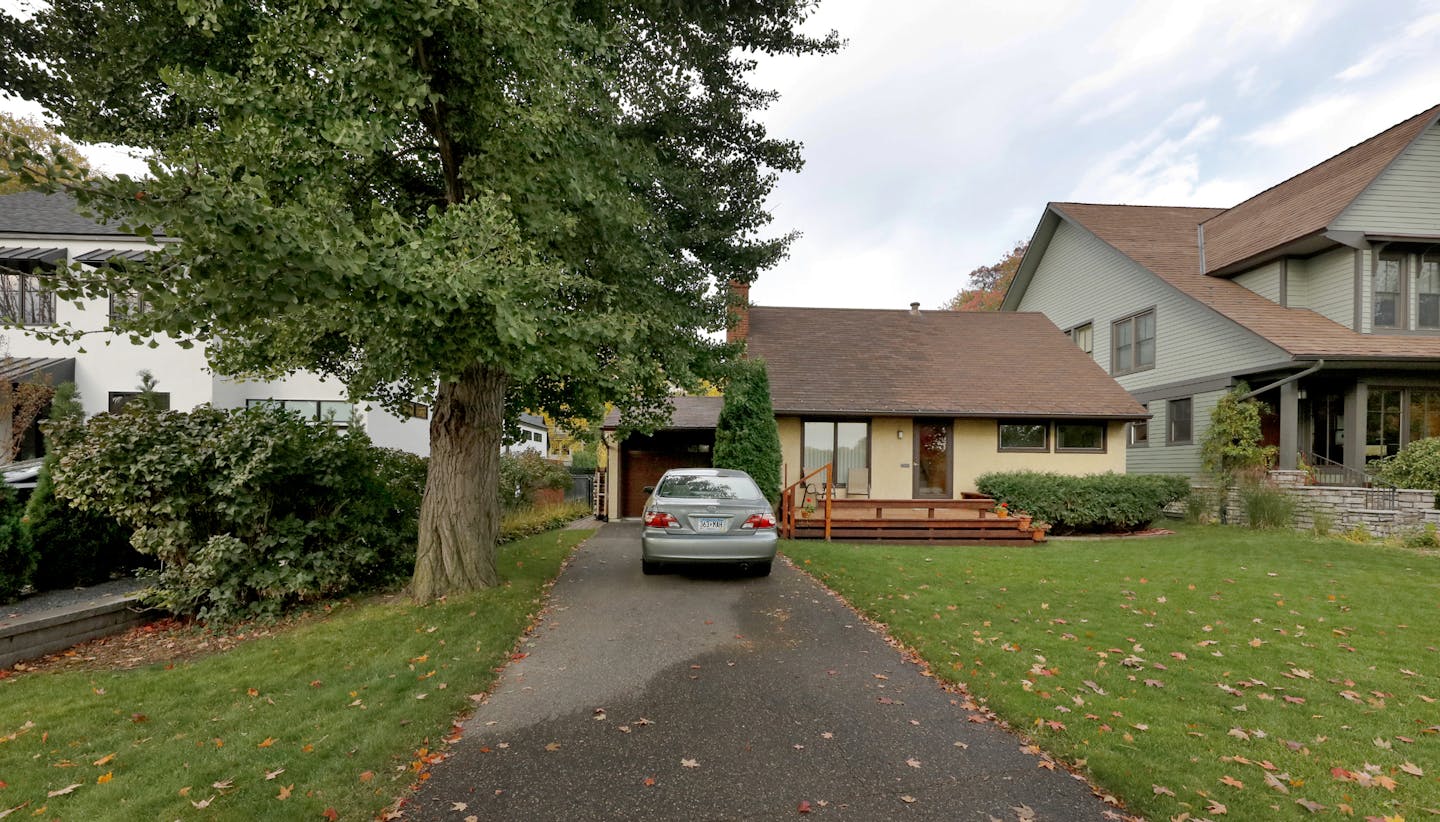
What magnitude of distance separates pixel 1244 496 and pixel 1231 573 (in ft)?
22.5

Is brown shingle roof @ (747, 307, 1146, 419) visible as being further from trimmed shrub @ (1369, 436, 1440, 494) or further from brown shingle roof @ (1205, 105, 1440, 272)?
brown shingle roof @ (1205, 105, 1440, 272)

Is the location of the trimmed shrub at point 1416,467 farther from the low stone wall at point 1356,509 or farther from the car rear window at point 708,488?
the car rear window at point 708,488

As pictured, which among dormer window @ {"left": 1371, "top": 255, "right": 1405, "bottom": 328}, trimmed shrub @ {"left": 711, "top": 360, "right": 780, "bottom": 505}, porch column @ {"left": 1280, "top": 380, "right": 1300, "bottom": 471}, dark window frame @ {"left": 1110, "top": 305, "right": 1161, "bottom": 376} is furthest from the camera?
dark window frame @ {"left": 1110, "top": 305, "right": 1161, "bottom": 376}

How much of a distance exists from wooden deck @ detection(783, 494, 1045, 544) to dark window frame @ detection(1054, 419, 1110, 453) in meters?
4.73

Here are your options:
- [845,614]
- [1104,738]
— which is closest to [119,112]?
[845,614]

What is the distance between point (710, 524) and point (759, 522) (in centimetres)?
70

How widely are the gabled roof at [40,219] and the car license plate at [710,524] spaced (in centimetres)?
1732

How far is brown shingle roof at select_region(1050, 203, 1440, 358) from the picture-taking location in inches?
598

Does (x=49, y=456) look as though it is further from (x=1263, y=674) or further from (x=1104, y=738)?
(x=1263, y=674)

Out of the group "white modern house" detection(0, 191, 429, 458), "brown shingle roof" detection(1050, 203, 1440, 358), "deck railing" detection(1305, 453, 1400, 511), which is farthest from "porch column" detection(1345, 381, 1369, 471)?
"white modern house" detection(0, 191, 429, 458)

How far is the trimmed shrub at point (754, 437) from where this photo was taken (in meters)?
14.7

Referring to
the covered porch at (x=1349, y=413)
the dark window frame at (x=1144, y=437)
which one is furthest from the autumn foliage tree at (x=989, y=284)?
the covered porch at (x=1349, y=413)

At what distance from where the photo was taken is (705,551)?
28.7 ft

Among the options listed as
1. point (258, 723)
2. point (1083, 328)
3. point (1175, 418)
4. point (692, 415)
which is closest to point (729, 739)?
point (258, 723)
